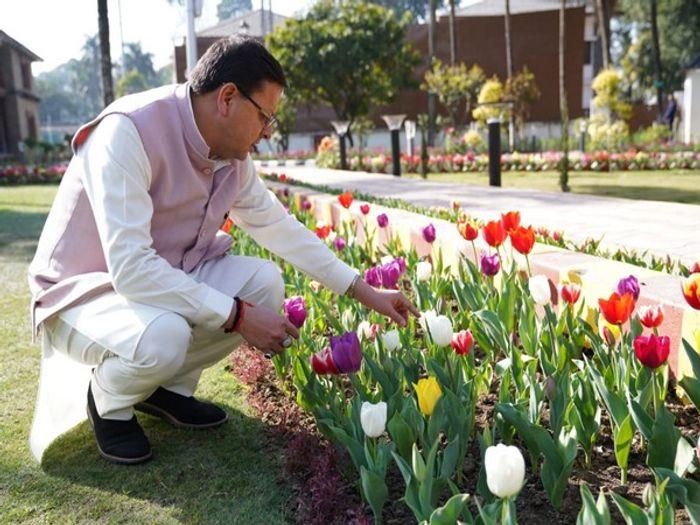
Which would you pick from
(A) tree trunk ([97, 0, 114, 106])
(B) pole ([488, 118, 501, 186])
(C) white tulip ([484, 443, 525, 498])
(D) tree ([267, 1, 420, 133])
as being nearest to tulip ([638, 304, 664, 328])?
(C) white tulip ([484, 443, 525, 498])

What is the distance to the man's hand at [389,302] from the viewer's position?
8.18 ft

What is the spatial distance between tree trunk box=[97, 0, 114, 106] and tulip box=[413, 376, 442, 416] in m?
15.4

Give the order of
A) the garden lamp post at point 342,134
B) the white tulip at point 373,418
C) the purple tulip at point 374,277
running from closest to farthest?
the white tulip at point 373,418
the purple tulip at point 374,277
the garden lamp post at point 342,134

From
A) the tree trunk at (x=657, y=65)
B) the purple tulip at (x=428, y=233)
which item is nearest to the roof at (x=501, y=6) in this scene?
the tree trunk at (x=657, y=65)

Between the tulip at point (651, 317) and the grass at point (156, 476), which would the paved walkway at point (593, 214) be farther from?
the grass at point (156, 476)

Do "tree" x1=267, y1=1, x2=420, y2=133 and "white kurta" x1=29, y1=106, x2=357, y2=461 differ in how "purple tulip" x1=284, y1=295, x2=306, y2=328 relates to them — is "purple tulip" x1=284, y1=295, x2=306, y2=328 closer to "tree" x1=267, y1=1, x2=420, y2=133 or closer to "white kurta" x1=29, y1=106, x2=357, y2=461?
"white kurta" x1=29, y1=106, x2=357, y2=461

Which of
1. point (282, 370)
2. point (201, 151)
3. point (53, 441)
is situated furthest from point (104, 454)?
point (201, 151)

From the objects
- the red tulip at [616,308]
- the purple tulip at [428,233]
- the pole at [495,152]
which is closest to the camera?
the red tulip at [616,308]

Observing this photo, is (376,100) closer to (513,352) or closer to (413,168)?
(413,168)

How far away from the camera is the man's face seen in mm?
2182

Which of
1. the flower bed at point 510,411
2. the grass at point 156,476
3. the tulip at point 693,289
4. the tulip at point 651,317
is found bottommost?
the grass at point 156,476

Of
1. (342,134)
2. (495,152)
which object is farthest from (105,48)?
(495,152)

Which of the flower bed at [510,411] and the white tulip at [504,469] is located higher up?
the white tulip at [504,469]

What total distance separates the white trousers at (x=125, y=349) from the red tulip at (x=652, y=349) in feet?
4.03
